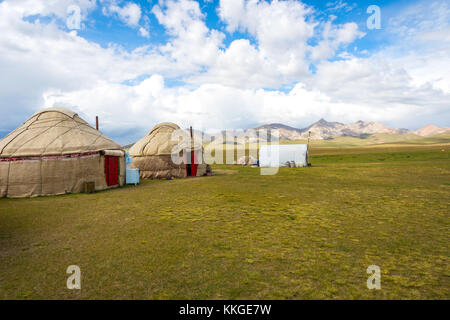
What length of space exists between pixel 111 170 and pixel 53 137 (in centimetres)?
A: 330

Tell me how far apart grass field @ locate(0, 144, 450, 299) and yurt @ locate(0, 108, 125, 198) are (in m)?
2.60

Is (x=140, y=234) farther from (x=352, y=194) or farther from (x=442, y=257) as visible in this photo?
(x=352, y=194)

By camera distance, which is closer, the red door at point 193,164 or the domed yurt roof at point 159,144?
the domed yurt roof at point 159,144


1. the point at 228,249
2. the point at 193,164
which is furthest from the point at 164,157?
the point at 228,249

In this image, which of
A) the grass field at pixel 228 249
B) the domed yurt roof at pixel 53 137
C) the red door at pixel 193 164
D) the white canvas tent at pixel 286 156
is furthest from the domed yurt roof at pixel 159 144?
the white canvas tent at pixel 286 156

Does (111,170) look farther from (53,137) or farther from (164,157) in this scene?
(164,157)

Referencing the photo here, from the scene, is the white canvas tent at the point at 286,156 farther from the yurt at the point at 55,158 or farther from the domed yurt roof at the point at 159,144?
the yurt at the point at 55,158

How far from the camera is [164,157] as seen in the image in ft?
61.2

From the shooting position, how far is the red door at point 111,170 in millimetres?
13898

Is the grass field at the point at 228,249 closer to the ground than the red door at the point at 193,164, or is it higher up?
closer to the ground

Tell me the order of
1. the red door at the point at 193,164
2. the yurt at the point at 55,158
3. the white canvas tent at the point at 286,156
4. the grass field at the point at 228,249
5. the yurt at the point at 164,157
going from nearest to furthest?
1. the grass field at the point at 228,249
2. the yurt at the point at 55,158
3. the yurt at the point at 164,157
4. the red door at the point at 193,164
5. the white canvas tent at the point at 286,156

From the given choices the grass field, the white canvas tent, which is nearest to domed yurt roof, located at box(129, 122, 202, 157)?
the grass field

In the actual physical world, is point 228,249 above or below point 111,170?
below
